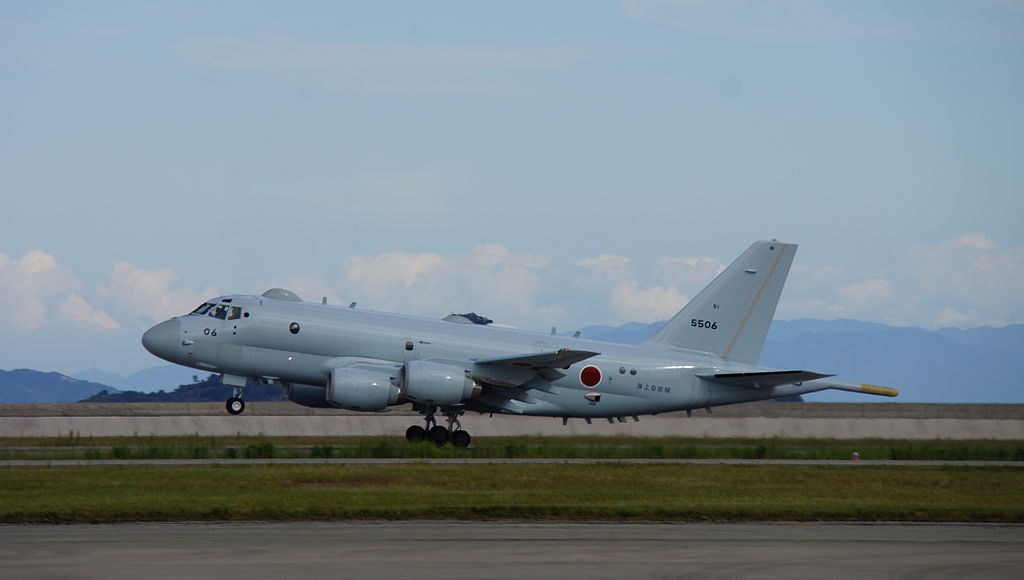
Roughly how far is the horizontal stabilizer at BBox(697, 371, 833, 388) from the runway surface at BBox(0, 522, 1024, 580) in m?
17.1

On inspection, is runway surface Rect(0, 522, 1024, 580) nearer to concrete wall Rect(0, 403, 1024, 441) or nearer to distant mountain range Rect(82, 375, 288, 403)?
concrete wall Rect(0, 403, 1024, 441)

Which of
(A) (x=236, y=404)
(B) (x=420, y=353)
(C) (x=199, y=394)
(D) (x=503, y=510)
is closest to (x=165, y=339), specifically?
(A) (x=236, y=404)

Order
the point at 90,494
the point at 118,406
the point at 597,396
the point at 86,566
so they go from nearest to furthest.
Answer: the point at 86,566 → the point at 90,494 → the point at 597,396 → the point at 118,406

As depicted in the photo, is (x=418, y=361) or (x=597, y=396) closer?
(x=418, y=361)

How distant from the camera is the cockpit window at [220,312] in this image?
35375 millimetres

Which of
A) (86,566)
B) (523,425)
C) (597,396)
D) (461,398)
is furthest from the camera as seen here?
(523,425)

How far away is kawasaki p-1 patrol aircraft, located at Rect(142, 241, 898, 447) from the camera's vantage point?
34.3 metres

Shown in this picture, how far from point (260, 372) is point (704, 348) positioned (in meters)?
13.9

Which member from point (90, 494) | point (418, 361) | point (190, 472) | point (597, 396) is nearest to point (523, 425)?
point (597, 396)

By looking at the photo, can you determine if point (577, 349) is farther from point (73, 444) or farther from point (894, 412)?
point (894, 412)

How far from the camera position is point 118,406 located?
50.2 metres

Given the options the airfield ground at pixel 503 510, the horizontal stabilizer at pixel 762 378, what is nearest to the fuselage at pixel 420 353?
the horizontal stabilizer at pixel 762 378

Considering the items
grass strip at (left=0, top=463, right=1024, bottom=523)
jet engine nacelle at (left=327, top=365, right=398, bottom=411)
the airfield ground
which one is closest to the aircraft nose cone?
the airfield ground

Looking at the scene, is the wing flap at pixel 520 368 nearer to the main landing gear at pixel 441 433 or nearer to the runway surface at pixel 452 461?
the main landing gear at pixel 441 433
